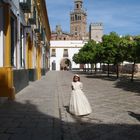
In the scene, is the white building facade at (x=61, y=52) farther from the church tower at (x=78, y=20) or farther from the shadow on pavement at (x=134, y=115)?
the shadow on pavement at (x=134, y=115)

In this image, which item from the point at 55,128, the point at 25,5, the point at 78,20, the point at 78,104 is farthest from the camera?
the point at 78,20

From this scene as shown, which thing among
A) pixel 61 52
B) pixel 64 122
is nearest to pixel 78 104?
pixel 64 122

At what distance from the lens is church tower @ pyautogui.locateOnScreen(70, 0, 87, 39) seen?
173 metres

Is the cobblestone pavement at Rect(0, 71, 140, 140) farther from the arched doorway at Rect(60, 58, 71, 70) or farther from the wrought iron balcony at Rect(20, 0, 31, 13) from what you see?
the arched doorway at Rect(60, 58, 71, 70)

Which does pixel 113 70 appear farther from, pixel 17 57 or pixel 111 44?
pixel 17 57

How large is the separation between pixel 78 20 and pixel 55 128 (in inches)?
6511

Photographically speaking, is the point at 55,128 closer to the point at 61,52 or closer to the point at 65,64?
the point at 61,52

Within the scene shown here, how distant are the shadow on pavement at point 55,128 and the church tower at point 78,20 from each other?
161 metres

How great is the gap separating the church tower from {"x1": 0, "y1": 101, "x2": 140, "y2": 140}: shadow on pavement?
160771 millimetres

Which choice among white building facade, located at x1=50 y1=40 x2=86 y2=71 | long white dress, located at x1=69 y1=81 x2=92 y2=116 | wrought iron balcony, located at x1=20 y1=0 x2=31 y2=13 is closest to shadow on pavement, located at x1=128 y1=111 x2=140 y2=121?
long white dress, located at x1=69 y1=81 x2=92 y2=116

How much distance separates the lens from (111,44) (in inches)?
1489

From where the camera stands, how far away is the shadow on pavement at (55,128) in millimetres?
8953

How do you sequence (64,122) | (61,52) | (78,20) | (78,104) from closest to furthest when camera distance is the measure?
(64,122) → (78,104) → (61,52) → (78,20)

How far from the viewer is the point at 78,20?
570 feet
